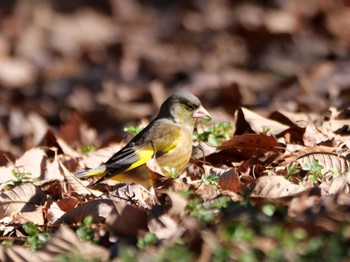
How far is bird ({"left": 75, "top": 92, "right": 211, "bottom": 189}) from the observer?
6.62m

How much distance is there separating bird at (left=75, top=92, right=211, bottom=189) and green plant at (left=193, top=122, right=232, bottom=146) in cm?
8

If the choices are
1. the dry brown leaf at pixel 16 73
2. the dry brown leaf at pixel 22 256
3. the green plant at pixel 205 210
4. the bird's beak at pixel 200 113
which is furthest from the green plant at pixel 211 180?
the dry brown leaf at pixel 16 73

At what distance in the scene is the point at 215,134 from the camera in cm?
688

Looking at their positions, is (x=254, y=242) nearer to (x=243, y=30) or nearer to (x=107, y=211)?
(x=107, y=211)

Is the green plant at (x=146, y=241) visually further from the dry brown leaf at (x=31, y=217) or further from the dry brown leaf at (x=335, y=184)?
the dry brown leaf at (x=31, y=217)

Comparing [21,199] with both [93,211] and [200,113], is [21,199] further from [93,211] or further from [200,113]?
[200,113]

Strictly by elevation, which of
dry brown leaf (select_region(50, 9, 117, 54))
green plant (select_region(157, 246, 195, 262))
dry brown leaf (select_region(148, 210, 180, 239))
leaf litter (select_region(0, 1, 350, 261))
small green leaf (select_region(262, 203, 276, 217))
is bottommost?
dry brown leaf (select_region(50, 9, 117, 54))

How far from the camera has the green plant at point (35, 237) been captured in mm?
4801

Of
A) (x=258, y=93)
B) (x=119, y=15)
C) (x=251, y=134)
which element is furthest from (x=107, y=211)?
(x=119, y=15)

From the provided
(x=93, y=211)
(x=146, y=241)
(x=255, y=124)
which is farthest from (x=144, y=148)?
(x=146, y=241)

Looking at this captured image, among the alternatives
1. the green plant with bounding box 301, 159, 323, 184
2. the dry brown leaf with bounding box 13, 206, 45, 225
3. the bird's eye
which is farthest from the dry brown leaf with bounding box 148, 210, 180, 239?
the bird's eye

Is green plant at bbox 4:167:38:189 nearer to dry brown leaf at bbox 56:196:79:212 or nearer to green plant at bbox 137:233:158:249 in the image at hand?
dry brown leaf at bbox 56:196:79:212

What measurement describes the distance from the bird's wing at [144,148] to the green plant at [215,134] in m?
0.17

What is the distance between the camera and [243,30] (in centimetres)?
1520
